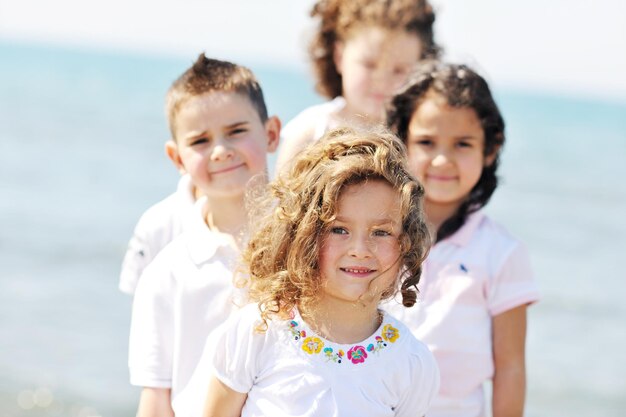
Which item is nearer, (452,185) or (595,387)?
(452,185)

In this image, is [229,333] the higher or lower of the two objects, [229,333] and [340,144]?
the lower

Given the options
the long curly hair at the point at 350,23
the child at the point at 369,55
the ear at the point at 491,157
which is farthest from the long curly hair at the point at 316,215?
the long curly hair at the point at 350,23

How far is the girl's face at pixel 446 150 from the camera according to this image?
11.3ft

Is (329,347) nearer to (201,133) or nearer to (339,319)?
(339,319)

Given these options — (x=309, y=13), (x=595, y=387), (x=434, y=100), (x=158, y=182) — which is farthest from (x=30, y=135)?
(x=434, y=100)

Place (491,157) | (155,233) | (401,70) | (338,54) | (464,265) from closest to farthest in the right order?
(464,265) → (155,233) → (491,157) → (401,70) → (338,54)

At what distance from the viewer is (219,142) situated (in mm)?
3172

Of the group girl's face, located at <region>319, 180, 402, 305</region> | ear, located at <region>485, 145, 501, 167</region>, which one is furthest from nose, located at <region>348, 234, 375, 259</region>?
ear, located at <region>485, 145, 501, 167</region>

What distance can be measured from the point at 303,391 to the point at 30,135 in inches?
582

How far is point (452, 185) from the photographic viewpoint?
137 inches

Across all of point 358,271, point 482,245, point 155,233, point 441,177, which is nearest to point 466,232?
point 482,245

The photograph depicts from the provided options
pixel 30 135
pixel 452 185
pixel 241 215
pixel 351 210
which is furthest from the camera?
pixel 30 135

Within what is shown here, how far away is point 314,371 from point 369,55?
185 cm

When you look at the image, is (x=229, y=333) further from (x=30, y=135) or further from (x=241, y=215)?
(x=30, y=135)
